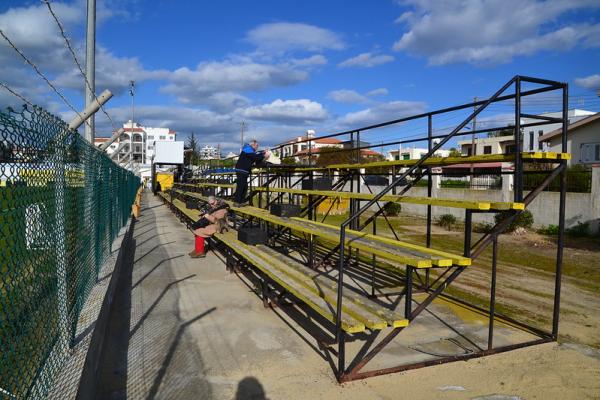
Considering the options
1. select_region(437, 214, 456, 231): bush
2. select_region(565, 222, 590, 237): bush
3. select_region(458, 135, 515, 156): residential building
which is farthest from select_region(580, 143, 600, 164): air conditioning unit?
select_region(458, 135, 515, 156): residential building

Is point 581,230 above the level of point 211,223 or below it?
below

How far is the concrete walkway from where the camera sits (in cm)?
364

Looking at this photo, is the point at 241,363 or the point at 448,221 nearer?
the point at 241,363

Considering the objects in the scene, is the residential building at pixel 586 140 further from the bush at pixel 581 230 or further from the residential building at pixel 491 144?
the residential building at pixel 491 144

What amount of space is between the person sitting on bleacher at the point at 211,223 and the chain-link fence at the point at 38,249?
197 inches

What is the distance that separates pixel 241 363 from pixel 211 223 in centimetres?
532

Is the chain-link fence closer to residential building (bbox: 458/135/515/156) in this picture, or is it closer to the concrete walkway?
the concrete walkway

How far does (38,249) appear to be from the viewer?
260 cm

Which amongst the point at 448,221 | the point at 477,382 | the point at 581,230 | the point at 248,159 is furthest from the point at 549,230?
the point at 477,382

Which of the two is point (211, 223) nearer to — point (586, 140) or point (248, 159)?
point (248, 159)

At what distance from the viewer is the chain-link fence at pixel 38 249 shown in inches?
79.1

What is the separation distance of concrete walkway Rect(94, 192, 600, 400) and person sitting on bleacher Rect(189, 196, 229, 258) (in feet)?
9.56

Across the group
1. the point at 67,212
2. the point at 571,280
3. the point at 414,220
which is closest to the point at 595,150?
the point at 414,220

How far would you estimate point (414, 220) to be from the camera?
19.6 metres
